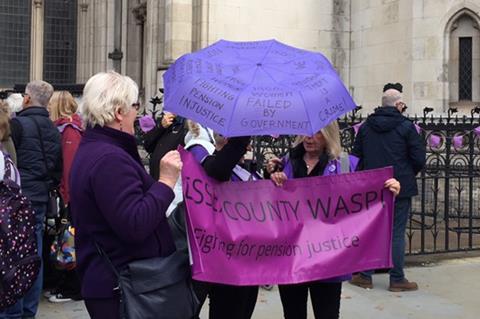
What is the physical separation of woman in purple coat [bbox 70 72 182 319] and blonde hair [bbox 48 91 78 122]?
3.46m

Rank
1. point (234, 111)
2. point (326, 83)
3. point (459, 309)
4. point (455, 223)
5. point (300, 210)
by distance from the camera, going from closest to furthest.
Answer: point (234, 111), point (326, 83), point (300, 210), point (459, 309), point (455, 223)

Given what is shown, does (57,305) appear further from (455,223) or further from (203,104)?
(455,223)

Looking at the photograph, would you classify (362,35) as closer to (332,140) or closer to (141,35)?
(141,35)

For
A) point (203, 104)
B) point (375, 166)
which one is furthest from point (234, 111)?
point (375, 166)

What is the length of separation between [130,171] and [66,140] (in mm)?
3417

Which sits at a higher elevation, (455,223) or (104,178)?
(104,178)

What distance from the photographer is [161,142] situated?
6.53 meters

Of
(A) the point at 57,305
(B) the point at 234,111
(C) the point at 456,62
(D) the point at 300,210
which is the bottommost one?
(A) the point at 57,305

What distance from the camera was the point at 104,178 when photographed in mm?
3127

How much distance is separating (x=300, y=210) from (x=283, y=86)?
0.90 metres

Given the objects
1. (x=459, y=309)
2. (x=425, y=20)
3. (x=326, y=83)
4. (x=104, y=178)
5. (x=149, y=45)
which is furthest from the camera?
(x=149, y=45)

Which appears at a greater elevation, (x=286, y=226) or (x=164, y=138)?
(x=164, y=138)

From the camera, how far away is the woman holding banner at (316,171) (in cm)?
439

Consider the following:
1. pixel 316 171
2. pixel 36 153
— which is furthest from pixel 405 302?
pixel 36 153
